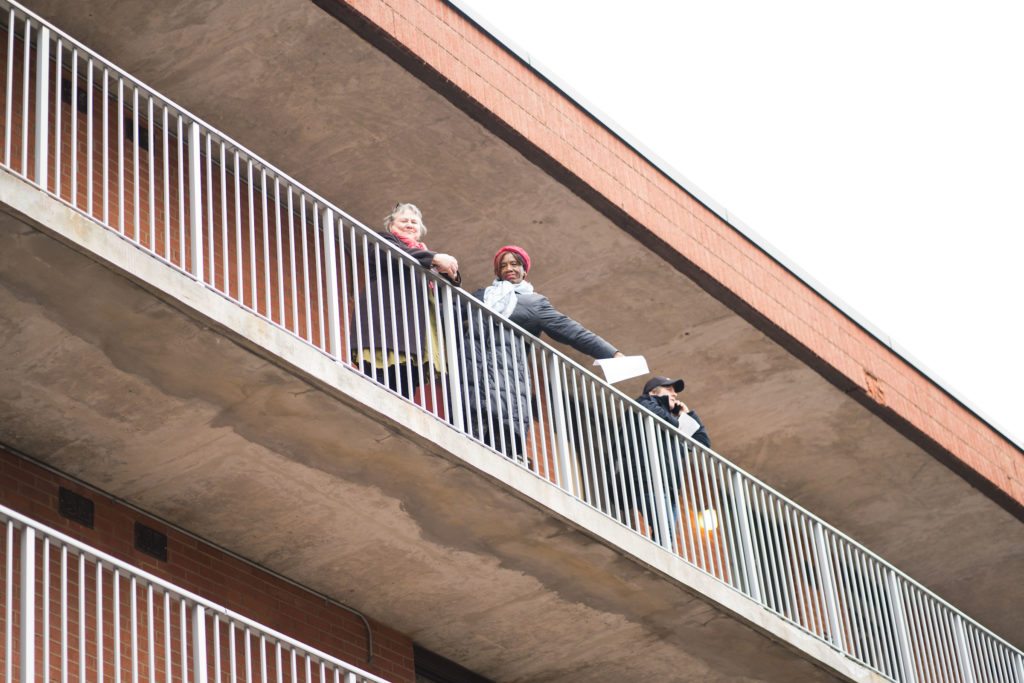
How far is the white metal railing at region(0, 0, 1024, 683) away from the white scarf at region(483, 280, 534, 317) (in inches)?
7.2

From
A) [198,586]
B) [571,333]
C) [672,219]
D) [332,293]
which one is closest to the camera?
[332,293]

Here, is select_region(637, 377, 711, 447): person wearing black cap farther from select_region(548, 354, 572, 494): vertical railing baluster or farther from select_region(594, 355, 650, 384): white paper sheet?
select_region(594, 355, 650, 384): white paper sheet

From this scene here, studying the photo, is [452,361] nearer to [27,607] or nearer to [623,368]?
[623,368]

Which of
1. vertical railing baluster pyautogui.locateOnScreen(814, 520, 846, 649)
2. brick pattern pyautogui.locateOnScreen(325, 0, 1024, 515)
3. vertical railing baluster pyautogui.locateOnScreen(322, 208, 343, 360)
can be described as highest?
brick pattern pyautogui.locateOnScreen(325, 0, 1024, 515)

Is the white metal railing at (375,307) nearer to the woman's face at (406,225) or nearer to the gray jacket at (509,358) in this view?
the gray jacket at (509,358)

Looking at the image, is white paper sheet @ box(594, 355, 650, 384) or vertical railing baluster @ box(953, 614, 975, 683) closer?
white paper sheet @ box(594, 355, 650, 384)

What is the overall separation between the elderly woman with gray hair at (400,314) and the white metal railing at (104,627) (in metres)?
1.86

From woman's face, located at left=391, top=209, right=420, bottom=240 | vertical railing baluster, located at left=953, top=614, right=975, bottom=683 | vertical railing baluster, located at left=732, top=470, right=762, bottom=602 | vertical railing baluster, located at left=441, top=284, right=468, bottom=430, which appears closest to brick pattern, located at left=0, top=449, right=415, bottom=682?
vertical railing baluster, located at left=441, top=284, right=468, bottom=430

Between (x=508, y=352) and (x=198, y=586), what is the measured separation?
261 cm

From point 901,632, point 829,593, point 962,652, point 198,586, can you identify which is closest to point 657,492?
point 829,593

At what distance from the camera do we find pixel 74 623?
1060cm

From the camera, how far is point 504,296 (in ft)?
41.7

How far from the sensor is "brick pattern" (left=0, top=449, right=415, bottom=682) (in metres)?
10.8

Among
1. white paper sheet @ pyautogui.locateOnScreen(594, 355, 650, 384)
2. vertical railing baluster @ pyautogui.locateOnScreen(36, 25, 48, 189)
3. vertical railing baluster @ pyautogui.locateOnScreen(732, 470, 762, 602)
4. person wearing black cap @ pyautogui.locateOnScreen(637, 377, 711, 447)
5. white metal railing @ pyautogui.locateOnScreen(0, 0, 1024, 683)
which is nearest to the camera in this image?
vertical railing baluster @ pyautogui.locateOnScreen(36, 25, 48, 189)
